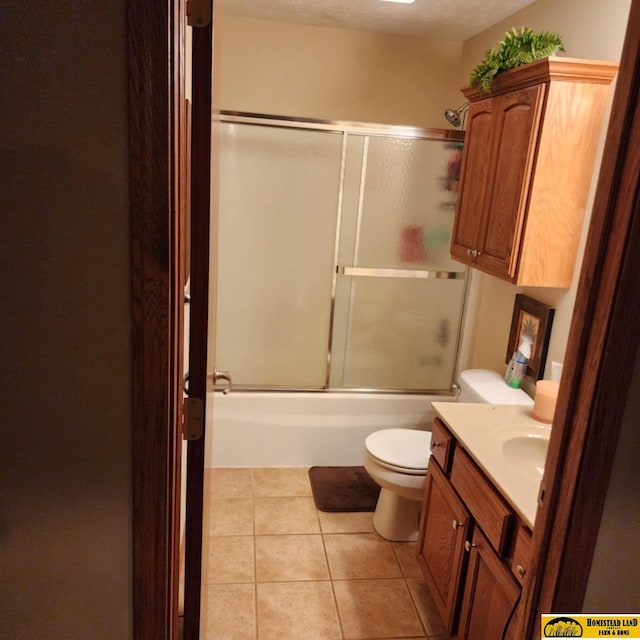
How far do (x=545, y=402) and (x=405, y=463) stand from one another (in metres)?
0.73

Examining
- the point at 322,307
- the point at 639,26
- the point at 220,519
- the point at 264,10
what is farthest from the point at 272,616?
the point at 264,10

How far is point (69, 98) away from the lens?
765mm

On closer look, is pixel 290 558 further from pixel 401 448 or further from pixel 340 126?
pixel 340 126

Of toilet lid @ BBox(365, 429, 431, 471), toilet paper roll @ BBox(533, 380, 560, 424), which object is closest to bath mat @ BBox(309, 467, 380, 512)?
toilet lid @ BBox(365, 429, 431, 471)

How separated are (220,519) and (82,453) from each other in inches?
72.8

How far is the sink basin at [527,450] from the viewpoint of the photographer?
1774 millimetres

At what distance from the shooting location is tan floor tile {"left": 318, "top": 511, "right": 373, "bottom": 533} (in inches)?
101

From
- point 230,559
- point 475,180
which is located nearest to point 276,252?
point 475,180

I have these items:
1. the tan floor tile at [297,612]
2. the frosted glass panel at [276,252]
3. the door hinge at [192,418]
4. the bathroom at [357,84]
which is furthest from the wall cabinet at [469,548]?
the frosted glass panel at [276,252]

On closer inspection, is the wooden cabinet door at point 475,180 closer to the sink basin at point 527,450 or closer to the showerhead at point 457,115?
the showerhead at point 457,115

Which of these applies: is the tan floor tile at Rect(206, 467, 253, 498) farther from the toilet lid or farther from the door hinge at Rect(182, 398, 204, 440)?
the door hinge at Rect(182, 398, 204, 440)

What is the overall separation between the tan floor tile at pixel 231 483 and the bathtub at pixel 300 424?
0.18ft

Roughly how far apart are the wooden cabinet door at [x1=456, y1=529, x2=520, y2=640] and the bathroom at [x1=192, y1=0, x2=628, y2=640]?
134 centimetres

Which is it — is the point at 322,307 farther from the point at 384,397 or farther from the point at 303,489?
the point at 303,489
